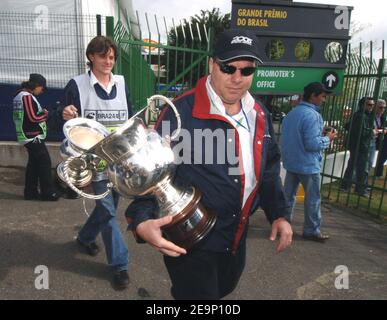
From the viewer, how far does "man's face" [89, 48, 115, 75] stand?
9.15 ft

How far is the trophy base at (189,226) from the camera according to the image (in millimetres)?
1486

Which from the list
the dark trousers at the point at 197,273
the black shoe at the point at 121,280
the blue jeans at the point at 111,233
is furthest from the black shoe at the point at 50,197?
the dark trousers at the point at 197,273

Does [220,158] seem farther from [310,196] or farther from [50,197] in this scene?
[50,197]

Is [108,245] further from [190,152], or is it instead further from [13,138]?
[13,138]

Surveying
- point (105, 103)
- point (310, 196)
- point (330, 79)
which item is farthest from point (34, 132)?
point (330, 79)

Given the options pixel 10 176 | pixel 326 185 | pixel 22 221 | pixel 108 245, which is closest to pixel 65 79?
pixel 10 176

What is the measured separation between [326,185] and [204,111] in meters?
5.92

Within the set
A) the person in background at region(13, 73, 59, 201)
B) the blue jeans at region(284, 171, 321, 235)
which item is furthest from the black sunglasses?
the person in background at region(13, 73, 59, 201)

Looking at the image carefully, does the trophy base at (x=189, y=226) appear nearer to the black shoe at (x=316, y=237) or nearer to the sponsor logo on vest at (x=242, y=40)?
the sponsor logo on vest at (x=242, y=40)

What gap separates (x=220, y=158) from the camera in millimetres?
1701

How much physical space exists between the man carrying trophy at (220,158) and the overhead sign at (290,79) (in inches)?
150

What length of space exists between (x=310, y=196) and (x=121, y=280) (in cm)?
239

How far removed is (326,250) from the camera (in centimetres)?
401

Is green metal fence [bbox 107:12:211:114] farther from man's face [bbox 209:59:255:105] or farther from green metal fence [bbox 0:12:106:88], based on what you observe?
man's face [bbox 209:59:255:105]
